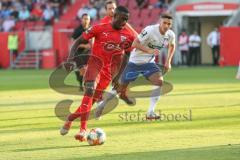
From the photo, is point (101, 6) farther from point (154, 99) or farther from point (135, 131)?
point (135, 131)

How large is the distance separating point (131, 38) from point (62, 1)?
3671 centimetres

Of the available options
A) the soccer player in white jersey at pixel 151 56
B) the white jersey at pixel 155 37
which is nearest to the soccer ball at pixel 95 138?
the soccer player in white jersey at pixel 151 56

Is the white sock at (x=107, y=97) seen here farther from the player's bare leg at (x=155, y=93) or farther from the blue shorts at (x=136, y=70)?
the player's bare leg at (x=155, y=93)

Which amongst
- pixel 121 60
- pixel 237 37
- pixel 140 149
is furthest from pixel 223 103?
pixel 237 37

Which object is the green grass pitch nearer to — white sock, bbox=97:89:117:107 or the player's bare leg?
white sock, bbox=97:89:117:107

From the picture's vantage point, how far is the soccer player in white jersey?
15.1m

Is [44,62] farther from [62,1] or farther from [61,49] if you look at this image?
[62,1]

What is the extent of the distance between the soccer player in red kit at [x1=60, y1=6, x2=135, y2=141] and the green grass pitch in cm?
70

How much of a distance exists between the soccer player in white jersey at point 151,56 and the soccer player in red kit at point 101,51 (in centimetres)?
99

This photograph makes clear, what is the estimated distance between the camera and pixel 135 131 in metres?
13.8

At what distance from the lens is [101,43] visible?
1338 cm

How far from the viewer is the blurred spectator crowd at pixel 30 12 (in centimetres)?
4872

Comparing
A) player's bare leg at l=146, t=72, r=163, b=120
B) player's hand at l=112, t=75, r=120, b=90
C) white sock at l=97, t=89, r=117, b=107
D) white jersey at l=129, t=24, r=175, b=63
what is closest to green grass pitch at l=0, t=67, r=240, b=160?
white sock at l=97, t=89, r=117, b=107

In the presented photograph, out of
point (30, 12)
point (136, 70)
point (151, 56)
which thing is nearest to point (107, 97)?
point (136, 70)
